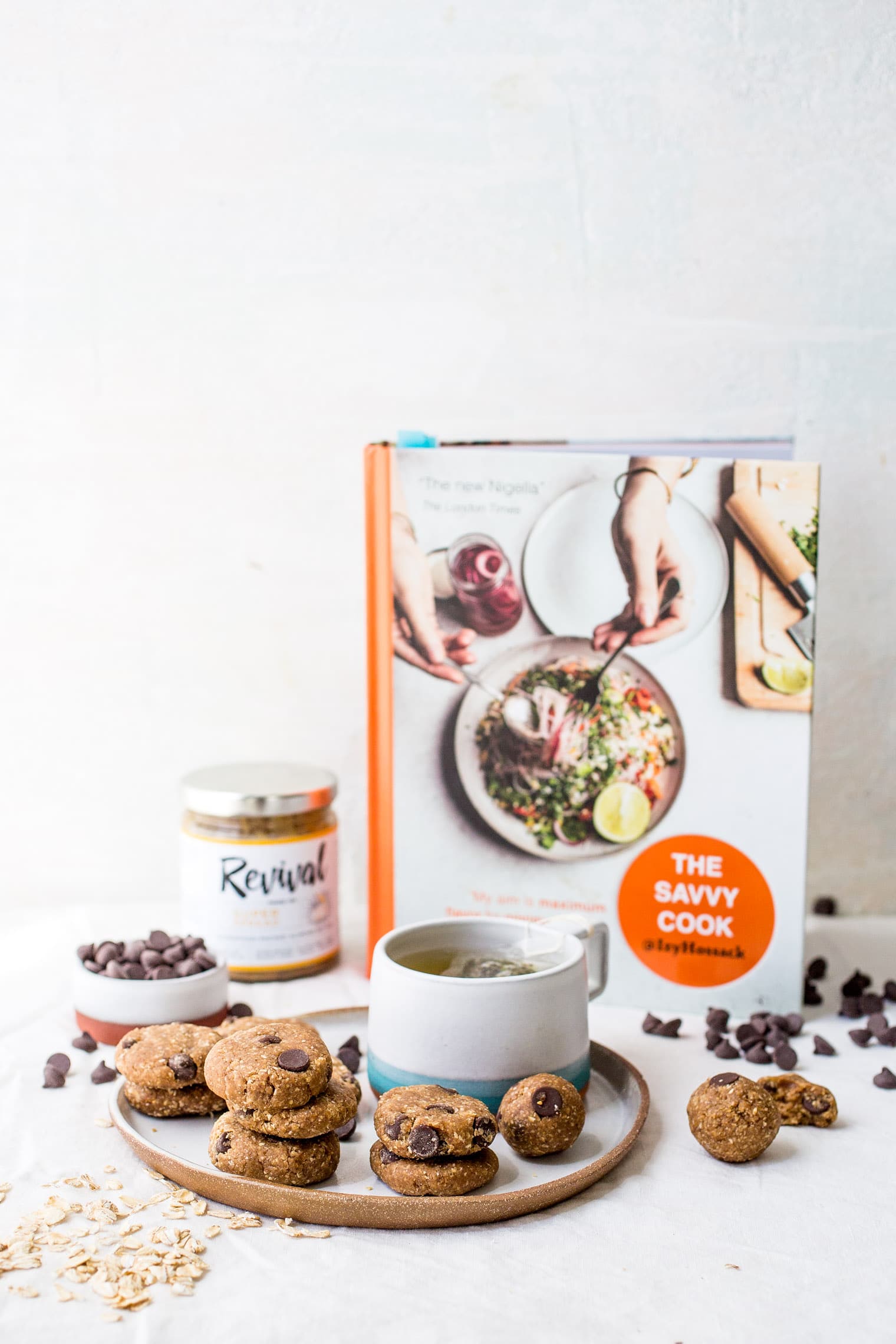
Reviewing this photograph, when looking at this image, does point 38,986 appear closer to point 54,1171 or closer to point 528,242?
point 54,1171

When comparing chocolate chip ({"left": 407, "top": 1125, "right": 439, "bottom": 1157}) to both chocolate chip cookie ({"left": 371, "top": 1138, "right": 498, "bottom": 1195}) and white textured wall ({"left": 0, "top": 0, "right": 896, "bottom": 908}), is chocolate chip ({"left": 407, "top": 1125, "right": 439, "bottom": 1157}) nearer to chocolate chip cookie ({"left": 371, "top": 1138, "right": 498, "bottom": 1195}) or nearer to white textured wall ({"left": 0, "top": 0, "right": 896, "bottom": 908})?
chocolate chip cookie ({"left": 371, "top": 1138, "right": 498, "bottom": 1195})

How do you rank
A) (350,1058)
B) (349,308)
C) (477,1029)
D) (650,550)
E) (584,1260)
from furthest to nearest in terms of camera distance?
(349,308) < (650,550) < (350,1058) < (477,1029) < (584,1260)

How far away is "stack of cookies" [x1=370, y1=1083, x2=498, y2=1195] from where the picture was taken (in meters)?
0.60

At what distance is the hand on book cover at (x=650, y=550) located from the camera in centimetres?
89

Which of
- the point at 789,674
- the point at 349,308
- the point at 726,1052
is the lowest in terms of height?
the point at 726,1052

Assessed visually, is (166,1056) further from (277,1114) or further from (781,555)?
(781,555)

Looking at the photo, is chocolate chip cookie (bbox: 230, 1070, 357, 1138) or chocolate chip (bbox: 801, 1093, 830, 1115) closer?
chocolate chip cookie (bbox: 230, 1070, 357, 1138)

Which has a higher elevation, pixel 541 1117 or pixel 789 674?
pixel 789 674

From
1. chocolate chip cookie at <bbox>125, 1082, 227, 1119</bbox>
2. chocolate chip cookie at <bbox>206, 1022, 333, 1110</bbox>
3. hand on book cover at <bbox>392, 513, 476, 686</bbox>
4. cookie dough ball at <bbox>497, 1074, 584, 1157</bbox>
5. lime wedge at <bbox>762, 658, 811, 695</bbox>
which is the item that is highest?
hand on book cover at <bbox>392, 513, 476, 686</bbox>

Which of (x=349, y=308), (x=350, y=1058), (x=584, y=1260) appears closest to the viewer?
(x=584, y=1260)

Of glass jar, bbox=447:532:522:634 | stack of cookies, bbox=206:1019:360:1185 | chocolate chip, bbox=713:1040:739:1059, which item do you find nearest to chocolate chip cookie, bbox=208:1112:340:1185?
stack of cookies, bbox=206:1019:360:1185

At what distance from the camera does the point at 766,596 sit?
2.89 ft

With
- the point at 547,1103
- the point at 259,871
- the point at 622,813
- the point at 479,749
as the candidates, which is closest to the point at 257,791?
the point at 259,871

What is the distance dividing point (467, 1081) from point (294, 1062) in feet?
0.37
